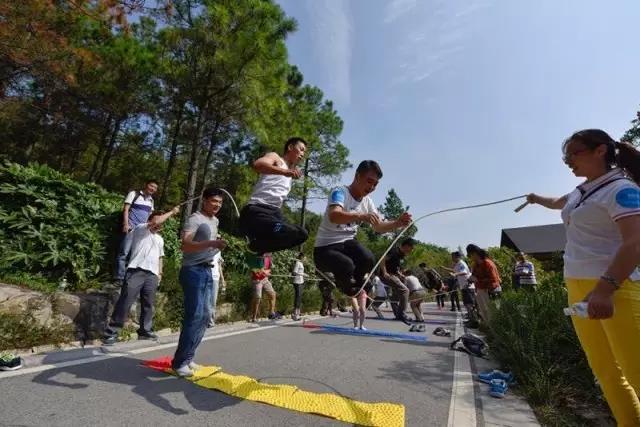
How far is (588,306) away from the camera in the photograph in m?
2.00

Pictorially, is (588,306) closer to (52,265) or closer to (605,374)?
(605,374)

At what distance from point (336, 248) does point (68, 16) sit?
10674 mm

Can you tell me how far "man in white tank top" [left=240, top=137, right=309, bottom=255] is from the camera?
3699 millimetres

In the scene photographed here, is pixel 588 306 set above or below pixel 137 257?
below

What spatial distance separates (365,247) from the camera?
13.9 ft

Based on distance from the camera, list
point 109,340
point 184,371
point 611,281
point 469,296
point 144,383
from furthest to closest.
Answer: point 469,296
point 109,340
point 184,371
point 144,383
point 611,281

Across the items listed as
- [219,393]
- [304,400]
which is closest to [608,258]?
[304,400]

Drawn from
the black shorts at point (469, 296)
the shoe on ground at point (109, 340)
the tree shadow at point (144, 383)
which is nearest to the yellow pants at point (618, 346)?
the tree shadow at point (144, 383)

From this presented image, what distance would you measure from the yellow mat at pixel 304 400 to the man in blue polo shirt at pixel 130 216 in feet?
9.70

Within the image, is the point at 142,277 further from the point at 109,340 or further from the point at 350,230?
the point at 350,230

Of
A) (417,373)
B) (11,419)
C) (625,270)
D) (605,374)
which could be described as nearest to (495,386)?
(417,373)

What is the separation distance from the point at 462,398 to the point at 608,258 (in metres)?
2.03

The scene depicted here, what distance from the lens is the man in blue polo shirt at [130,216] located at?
609cm

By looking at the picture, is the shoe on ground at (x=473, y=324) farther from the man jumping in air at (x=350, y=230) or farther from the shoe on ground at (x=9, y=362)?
the shoe on ground at (x=9, y=362)
